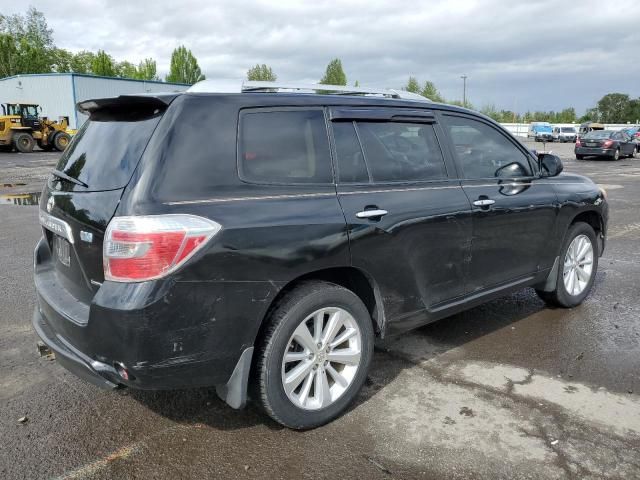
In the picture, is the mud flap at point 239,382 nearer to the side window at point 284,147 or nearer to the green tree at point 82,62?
the side window at point 284,147

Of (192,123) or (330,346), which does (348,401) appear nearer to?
(330,346)

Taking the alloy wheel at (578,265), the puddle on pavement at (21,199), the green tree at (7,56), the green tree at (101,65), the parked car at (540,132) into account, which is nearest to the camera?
the alloy wheel at (578,265)

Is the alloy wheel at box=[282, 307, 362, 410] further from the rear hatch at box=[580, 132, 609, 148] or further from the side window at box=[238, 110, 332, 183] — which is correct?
the rear hatch at box=[580, 132, 609, 148]

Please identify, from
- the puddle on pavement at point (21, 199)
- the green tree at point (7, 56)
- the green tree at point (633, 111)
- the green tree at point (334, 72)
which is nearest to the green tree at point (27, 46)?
the green tree at point (7, 56)

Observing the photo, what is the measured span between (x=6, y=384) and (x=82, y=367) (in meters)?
1.23

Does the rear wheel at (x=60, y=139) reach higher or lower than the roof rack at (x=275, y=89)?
higher

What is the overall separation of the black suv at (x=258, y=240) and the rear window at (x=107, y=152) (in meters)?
0.01

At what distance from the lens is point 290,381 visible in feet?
9.51

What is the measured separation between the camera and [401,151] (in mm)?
3541

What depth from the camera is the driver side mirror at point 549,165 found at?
461 centimetres

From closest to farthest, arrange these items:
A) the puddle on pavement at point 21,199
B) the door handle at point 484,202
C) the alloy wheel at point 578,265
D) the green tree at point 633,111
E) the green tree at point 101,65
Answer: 1. the door handle at point 484,202
2. the alloy wheel at point 578,265
3. the puddle on pavement at point 21,199
4. the green tree at point 101,65
5. the green tree at point 633,111

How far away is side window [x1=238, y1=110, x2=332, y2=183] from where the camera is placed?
283 centimetres

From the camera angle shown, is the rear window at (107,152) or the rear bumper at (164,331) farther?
the rear window at (107,152)

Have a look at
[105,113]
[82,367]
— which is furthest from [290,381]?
[105,113]
